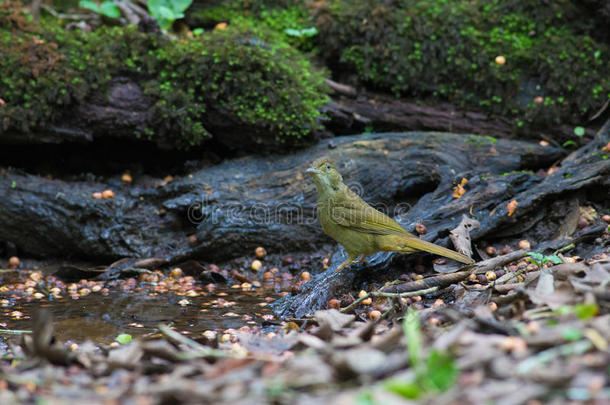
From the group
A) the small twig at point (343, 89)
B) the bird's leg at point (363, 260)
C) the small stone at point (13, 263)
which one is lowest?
the small stone at point (13, 263)

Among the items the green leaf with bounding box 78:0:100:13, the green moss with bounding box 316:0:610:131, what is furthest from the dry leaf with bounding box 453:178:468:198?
the green leaf with bounding box 78:0:100:13

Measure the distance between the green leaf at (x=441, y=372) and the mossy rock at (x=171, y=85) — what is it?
499cm

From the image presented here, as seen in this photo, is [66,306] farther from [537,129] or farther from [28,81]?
[537,129]

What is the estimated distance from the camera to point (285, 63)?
282 inches

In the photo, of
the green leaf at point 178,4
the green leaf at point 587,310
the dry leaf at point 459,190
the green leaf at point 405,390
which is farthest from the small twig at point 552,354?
the green leaf at point 178,4

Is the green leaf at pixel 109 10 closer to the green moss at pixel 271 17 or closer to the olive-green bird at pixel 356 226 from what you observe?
the green moss at pixel 271 17

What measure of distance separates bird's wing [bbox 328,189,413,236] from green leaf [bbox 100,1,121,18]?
4.87m

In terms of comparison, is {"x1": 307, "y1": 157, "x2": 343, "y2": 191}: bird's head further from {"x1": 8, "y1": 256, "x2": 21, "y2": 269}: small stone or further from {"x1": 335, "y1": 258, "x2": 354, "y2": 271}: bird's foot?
{"x1": 8, "y1": 256, "x2": 21, "y2": 269}: small stone

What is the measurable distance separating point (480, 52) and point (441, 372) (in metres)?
6.29

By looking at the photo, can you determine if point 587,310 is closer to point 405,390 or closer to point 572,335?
point 572,335

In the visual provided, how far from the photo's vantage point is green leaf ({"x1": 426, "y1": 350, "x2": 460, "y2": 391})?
6.90ft

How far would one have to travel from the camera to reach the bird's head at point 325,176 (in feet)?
Result: 19.7

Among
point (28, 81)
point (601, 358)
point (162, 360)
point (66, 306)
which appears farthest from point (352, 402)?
point (28, 81)

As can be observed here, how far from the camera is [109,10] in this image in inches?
334
